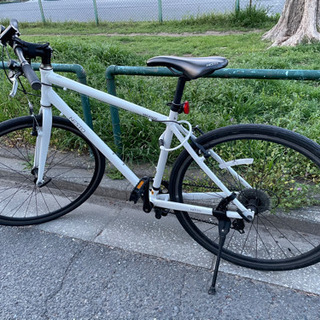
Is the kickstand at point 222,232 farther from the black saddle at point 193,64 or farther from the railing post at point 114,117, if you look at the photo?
the railing post at point 114,117

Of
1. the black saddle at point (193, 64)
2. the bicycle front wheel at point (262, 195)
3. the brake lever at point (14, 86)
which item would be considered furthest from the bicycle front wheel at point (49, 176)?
the black saddle at point (193, 64)

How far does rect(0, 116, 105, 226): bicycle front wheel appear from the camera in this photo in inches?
101

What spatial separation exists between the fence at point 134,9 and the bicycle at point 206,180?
26.5 ft

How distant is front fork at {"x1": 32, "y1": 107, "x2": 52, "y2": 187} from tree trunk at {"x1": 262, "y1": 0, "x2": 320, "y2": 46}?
5162 millimetres

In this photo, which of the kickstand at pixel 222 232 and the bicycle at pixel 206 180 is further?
the kickstand at pixel 222 232

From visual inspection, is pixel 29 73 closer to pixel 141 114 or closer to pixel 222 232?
pixel 141 114

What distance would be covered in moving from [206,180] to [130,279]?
880 millimetres

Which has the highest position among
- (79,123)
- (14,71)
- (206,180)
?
(14,71)

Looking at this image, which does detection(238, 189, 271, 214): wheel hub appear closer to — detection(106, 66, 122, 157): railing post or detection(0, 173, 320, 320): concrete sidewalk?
detection(0, 173, 320, 320): concrete sidewalk

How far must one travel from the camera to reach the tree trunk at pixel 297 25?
19.1 ft

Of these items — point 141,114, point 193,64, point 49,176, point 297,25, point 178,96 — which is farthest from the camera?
point 297,25

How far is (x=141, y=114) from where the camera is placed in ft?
6.48

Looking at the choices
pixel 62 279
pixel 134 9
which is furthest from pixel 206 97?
pixel 134 9

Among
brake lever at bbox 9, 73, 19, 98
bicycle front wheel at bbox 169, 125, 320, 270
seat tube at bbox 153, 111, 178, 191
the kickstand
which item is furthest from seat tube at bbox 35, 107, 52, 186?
the kickstand
